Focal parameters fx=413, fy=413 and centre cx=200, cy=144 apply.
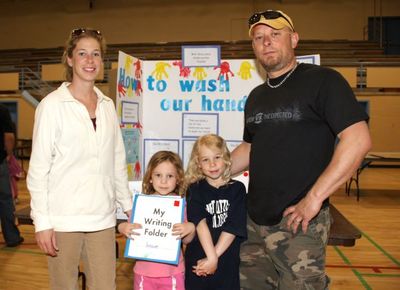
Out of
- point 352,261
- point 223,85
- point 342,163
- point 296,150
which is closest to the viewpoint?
point 342,163

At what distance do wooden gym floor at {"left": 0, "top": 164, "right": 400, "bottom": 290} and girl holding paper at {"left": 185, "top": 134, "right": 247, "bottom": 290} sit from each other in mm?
1651

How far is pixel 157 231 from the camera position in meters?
1.95

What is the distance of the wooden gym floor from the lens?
11.3ft

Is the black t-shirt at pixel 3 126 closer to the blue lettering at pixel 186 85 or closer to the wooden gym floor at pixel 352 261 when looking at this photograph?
the wooden gym floor at pixel 352 261

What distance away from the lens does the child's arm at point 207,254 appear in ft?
6.26

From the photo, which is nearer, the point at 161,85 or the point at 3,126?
the point at 161,85

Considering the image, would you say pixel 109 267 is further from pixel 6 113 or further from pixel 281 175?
pixel 6 113

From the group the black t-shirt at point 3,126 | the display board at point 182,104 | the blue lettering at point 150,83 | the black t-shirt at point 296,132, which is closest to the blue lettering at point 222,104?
the display board at point 182,104

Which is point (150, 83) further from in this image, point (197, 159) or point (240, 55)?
point (240, 55)

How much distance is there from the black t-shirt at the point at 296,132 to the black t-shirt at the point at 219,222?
0.42ft

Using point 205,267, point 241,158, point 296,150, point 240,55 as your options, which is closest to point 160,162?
point 241,158

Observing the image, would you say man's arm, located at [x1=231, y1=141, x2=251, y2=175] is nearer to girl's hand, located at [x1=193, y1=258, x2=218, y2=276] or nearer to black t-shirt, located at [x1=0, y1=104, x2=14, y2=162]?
girl's hand, located at [x1=193, y1=258, x2=218, y2=276]

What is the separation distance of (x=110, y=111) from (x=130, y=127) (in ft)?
3.92

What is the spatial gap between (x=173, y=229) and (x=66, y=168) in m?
0.56
